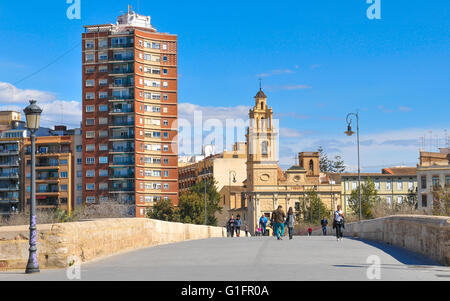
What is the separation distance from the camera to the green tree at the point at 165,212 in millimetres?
99500

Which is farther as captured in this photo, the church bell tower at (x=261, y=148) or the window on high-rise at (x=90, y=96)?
the church bell tower at (x=261, y=148)

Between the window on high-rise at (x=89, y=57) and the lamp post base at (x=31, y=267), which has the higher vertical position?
the window on high-rise at (x=89, y=57)

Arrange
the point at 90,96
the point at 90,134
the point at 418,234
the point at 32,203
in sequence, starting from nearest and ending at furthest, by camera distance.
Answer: the point at 32,203 < the point at 418,234 < the point at 90,96 < the point at 90,134

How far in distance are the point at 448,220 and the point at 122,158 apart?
99.0 meters

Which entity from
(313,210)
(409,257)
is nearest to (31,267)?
(409,257)

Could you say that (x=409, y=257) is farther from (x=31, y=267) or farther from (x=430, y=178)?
(x=430, y=178)

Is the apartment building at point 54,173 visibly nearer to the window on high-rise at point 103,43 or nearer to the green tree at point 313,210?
the window on high-rise at point 103,43

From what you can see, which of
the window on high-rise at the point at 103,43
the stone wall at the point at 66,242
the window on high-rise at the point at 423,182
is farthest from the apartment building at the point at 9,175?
the stone wall at the point at 66,242

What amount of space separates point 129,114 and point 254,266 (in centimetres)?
9891

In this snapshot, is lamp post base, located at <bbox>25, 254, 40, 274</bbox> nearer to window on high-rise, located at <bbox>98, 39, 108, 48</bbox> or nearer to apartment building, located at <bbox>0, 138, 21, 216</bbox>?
window on high-rise, located at <bbox>98, 39, 108, 48</bbox>

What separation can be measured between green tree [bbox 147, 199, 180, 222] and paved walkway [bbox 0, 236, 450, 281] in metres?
79.9

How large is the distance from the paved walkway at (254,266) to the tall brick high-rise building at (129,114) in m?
92.5

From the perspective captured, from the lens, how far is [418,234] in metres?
18.2
